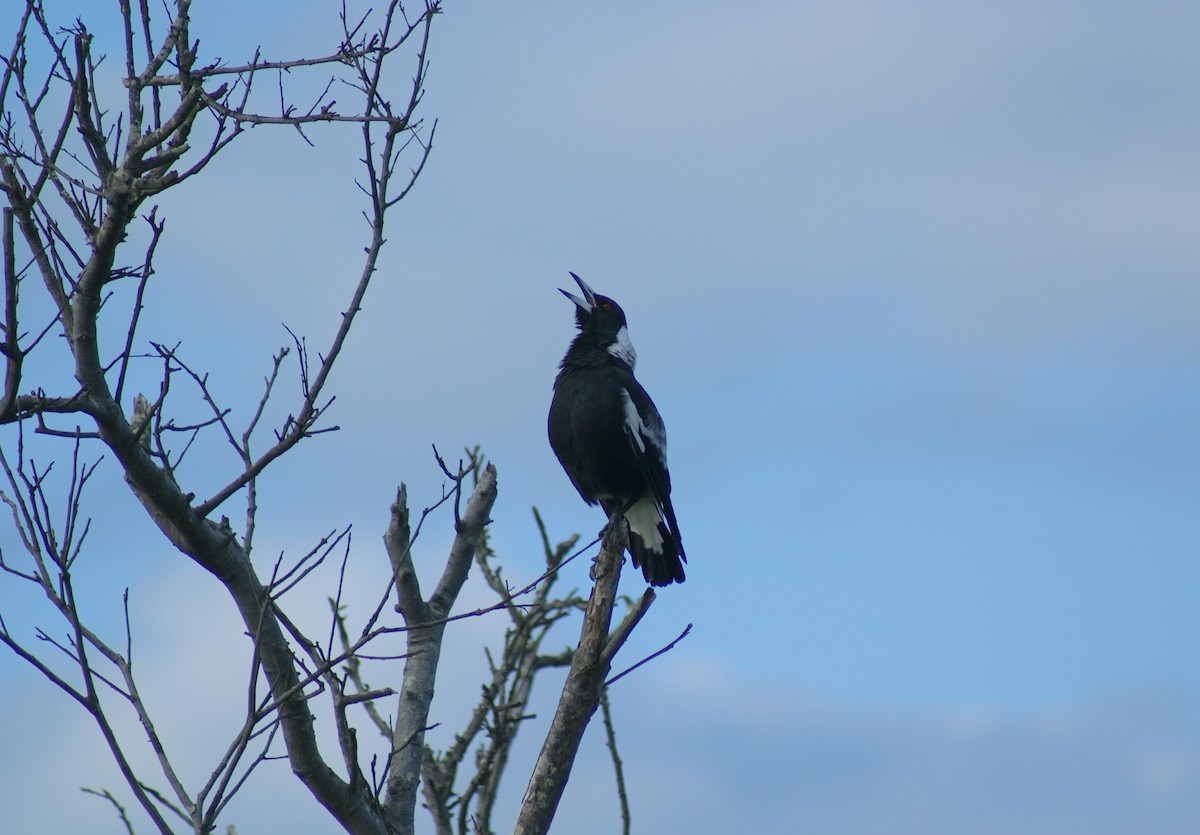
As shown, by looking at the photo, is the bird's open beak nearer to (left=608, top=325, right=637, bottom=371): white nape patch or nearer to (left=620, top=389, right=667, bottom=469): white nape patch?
Answer: (left=608, top=325, right=637, bottom=371): white nape patch

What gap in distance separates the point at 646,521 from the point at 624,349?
1.24 meters

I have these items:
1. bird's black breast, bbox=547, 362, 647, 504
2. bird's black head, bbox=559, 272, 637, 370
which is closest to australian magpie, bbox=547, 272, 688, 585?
bird's black breast, bbox=547, 362, 647, 504

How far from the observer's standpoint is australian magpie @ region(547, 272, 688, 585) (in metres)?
7.78

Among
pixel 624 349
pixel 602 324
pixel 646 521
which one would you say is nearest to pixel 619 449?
pixel 646 521

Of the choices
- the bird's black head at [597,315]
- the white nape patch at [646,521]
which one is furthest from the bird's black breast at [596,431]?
the bird's black head at [597,315]

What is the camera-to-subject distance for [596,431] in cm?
775

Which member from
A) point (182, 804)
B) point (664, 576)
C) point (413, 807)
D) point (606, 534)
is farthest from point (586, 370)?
point (182, 804)

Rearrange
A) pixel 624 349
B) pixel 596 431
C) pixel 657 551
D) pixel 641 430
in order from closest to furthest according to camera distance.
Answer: pixel 596 431 < pixel 641 430 < pixel 657 551 < pixel 624 349

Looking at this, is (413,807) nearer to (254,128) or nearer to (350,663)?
(350,663)

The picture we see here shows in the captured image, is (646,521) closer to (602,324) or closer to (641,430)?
(641,430)

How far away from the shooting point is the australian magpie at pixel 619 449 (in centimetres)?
778

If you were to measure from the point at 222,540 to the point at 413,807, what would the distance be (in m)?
1.52

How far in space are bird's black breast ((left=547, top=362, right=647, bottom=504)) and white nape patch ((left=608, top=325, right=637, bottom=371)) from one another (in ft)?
1.61

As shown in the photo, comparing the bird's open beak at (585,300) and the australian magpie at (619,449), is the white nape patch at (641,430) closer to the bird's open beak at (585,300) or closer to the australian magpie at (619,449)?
the australian magpie at (619,449)
